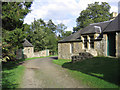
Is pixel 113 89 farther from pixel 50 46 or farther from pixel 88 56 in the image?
pixel 50 46

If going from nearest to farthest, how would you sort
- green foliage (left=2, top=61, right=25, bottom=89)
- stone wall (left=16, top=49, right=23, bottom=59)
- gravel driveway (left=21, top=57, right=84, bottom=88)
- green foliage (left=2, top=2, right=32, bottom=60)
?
gravel driveway (left=21, top=57, right=84, bottom=88)
green foliage (left=2, top=61, right=25, bottom=89)
green foliage (left=2, top=2, right=32, bottom=60)
stone wall (left=16, top=49, right=23, bottom=59)

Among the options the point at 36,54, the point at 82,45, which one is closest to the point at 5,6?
the point at 82,45

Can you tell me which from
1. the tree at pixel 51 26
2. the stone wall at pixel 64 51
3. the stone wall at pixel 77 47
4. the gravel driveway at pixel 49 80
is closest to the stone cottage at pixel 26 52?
the stone wall at pixel 64 51

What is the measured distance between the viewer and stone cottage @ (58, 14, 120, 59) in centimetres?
1708

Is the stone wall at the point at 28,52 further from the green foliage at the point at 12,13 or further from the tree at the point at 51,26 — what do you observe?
the tree at the point at 51,26

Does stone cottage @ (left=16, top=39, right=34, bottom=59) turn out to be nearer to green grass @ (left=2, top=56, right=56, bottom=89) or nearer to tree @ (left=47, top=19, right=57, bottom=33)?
green grass @ (left=2, top=56, right=56, bottom=89)

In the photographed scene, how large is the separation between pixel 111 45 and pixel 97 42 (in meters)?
2.20

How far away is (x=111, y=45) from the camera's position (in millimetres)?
17688

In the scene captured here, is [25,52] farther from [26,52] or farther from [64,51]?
[64,51]

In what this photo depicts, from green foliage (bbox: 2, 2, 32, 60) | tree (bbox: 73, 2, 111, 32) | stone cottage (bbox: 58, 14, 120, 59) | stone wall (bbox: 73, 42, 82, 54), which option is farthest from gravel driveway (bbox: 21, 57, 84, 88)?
tree (bbox: 73, 2, 111, 32)

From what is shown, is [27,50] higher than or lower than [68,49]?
lower

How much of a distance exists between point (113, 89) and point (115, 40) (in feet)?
37.4

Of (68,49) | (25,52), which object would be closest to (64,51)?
(68,49)

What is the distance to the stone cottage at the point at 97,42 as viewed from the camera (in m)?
17.1
